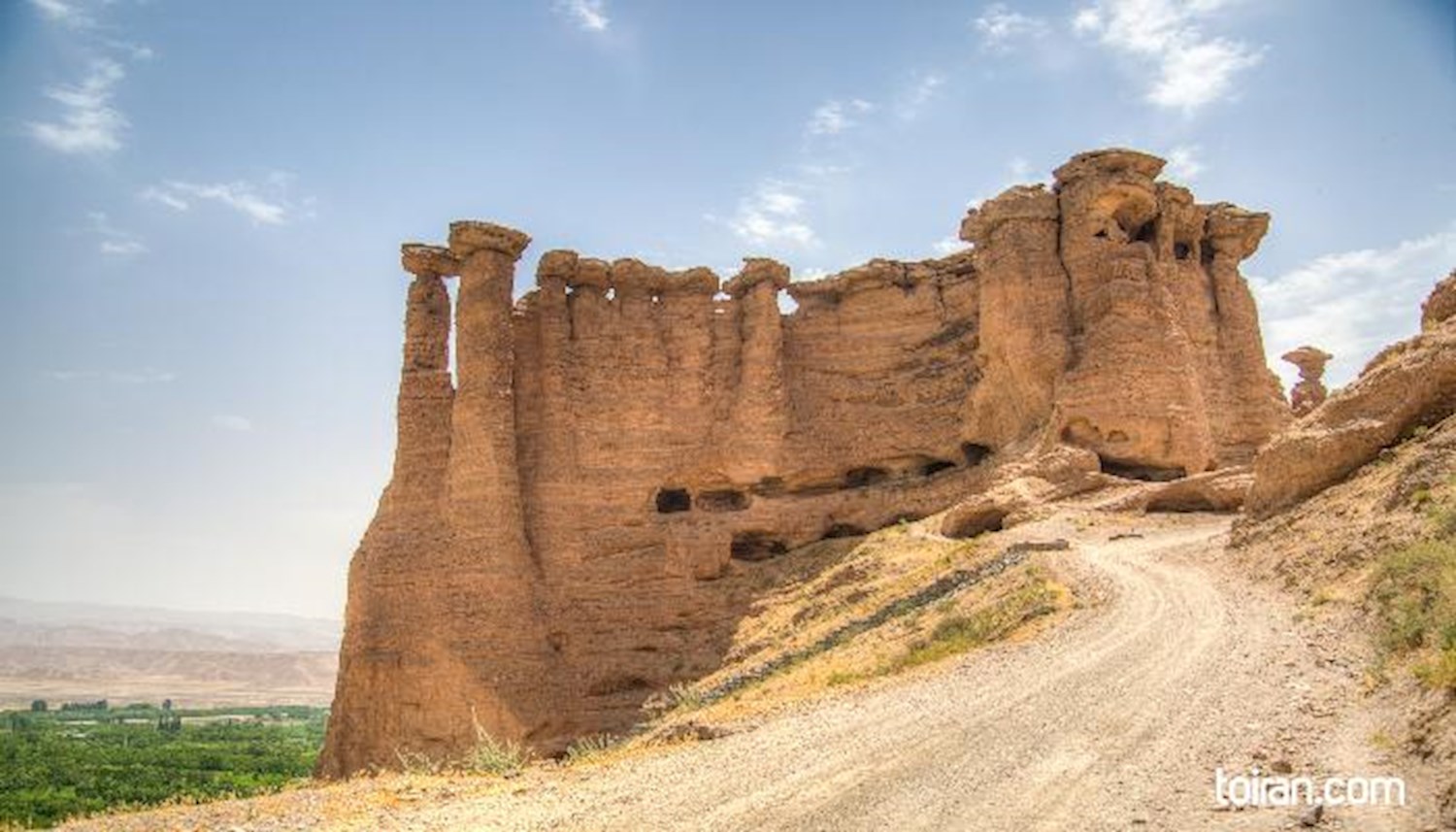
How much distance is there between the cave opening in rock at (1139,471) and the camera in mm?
29562

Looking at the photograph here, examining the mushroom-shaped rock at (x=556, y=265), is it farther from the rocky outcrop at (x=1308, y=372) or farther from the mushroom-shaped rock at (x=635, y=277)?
the rocky outcrop at (x=1308, y=372)

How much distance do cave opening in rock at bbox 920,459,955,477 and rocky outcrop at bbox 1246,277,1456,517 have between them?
613 inches

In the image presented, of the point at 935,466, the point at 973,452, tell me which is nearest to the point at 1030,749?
the point at 973,452

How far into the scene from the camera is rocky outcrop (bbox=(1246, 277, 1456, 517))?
16969mm

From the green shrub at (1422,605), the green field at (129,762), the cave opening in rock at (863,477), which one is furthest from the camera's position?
the green field at (129,762)

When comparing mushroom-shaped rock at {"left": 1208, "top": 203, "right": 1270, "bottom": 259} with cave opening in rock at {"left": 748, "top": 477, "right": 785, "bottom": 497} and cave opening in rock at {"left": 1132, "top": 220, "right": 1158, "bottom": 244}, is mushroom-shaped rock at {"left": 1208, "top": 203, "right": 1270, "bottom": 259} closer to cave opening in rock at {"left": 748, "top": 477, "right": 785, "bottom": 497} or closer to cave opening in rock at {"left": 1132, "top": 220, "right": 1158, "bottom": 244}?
cave opening in rock at {"left": 1132, "top": 220, "right": 1158, "bottom": 244}

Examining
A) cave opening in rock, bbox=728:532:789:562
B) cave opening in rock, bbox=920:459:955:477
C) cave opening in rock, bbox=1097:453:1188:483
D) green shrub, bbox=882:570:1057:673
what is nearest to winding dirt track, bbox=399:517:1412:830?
green shrub, bbox=882:570:1057:673

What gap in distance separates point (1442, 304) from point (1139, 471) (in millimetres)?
10963

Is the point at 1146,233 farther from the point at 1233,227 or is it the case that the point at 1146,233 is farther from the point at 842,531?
the point at 842,531

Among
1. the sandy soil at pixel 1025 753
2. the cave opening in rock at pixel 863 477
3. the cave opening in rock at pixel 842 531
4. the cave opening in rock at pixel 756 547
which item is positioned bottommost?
the sandy soil at pixel 1025 753

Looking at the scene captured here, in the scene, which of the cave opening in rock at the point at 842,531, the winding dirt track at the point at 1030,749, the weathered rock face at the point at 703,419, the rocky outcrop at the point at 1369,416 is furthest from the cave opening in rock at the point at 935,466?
the winding dirt track at the point at 1030,749

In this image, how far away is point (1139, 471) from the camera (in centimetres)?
2977

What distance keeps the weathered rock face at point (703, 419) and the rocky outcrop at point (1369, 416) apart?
9606mm

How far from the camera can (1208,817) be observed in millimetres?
7938
